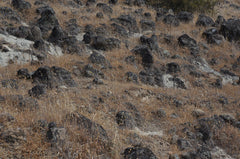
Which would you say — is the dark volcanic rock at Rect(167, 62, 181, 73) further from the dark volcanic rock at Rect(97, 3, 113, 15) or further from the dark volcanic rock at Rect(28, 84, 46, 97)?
the dark volcanic rock at Rect(97, 3, 113, 15)

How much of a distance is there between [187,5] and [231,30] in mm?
5419

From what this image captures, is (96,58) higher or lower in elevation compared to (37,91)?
lower

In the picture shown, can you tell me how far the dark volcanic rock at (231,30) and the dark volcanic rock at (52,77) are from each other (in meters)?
12.6

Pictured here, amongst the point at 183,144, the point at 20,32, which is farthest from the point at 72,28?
the point at 183,144

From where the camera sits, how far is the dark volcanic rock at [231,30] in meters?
16.8

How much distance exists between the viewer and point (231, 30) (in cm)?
1689

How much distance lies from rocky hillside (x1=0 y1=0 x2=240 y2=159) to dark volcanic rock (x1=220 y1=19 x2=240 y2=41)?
7 cm

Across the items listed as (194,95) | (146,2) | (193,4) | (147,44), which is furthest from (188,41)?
(146,2)

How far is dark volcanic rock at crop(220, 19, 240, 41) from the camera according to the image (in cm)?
1677

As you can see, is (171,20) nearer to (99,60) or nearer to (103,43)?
(103,43)

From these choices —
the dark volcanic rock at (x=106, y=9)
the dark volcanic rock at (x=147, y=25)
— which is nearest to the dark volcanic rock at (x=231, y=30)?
the dark volcanic rock at (x=147, y=25)

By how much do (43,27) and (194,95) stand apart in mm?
8313

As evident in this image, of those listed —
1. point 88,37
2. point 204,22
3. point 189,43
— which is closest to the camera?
point 88,37

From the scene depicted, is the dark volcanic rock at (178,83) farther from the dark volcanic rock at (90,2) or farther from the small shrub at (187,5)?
the small shrub at (187,5)
